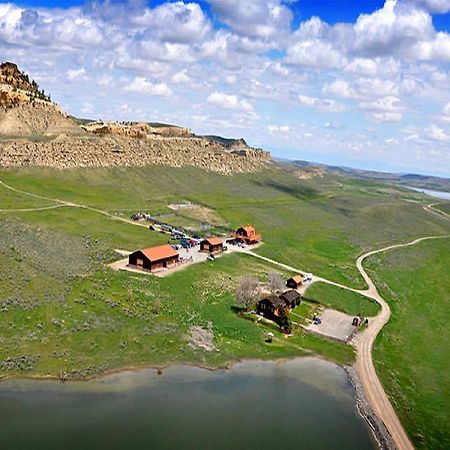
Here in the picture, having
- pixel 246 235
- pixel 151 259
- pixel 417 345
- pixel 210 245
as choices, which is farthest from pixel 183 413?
pixel 246 235

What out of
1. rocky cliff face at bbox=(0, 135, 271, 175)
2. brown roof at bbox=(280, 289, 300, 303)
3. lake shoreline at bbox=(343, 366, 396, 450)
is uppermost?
rocky cliff face at bbox=(0, 135, 271, 175)

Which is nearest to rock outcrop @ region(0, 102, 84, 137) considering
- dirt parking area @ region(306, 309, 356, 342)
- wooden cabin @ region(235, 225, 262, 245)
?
wooden cabin @ region(235, 225, 262, 245)

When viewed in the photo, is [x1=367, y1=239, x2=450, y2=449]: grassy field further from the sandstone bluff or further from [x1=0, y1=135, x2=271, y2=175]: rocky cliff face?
the sandstone bluff

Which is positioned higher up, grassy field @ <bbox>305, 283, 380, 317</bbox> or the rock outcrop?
the rock outcrop

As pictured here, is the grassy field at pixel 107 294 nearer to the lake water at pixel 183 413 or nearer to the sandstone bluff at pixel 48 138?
the lake water at pixel 183 413

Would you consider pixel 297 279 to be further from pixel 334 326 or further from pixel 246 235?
pixel 246 235

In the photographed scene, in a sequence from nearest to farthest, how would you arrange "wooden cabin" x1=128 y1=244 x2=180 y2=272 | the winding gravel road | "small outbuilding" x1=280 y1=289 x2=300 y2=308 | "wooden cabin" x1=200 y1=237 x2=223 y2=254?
1. the winding gravel road
2. "small outbuilding" x1=280 y1=289 x2=300 y2=308
3. "wooden cabin" x1=128 y1=244 x2=180 y2=272
4. "wooden cabin" x1=200 y1=237 x2=223 y2=254
